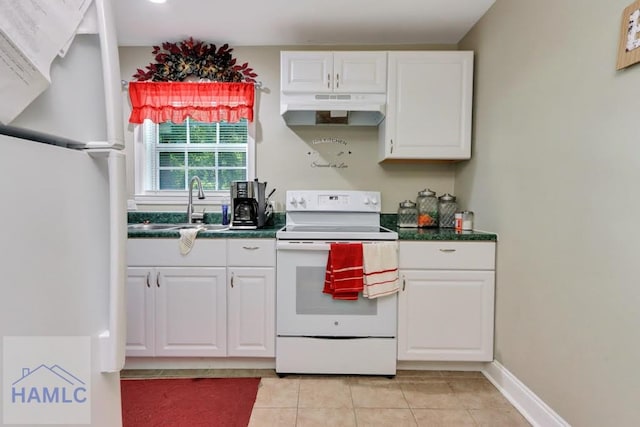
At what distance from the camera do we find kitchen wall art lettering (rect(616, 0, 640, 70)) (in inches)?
46.4

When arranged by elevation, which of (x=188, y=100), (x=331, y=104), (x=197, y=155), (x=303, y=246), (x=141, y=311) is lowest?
(x=141, y=311)

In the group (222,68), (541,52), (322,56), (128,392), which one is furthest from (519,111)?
(128,392)

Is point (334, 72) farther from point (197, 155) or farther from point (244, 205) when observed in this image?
point (197, 155)

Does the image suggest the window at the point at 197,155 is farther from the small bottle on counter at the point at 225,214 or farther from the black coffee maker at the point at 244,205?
the black coffee maker at the point at 244,205

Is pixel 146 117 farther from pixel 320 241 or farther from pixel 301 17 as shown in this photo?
pixel 320 241

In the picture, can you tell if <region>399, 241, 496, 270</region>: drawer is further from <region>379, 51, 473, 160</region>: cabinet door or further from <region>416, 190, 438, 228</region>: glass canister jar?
<region>379, 51, 473, 160</region>: cabinet door

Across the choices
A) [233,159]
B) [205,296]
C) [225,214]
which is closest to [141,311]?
[205,296]

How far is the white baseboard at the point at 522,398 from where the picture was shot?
1635mm

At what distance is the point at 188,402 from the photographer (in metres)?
1.94

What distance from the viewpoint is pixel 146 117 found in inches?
107

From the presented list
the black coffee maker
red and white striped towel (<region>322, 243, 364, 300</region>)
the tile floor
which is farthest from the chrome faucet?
red and white striped towel (<region>322, 243, 364, 300</region>)

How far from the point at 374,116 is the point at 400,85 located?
308 millimetres

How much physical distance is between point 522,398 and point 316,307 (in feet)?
4.00

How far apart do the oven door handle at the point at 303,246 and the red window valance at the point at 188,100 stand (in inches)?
45.8
